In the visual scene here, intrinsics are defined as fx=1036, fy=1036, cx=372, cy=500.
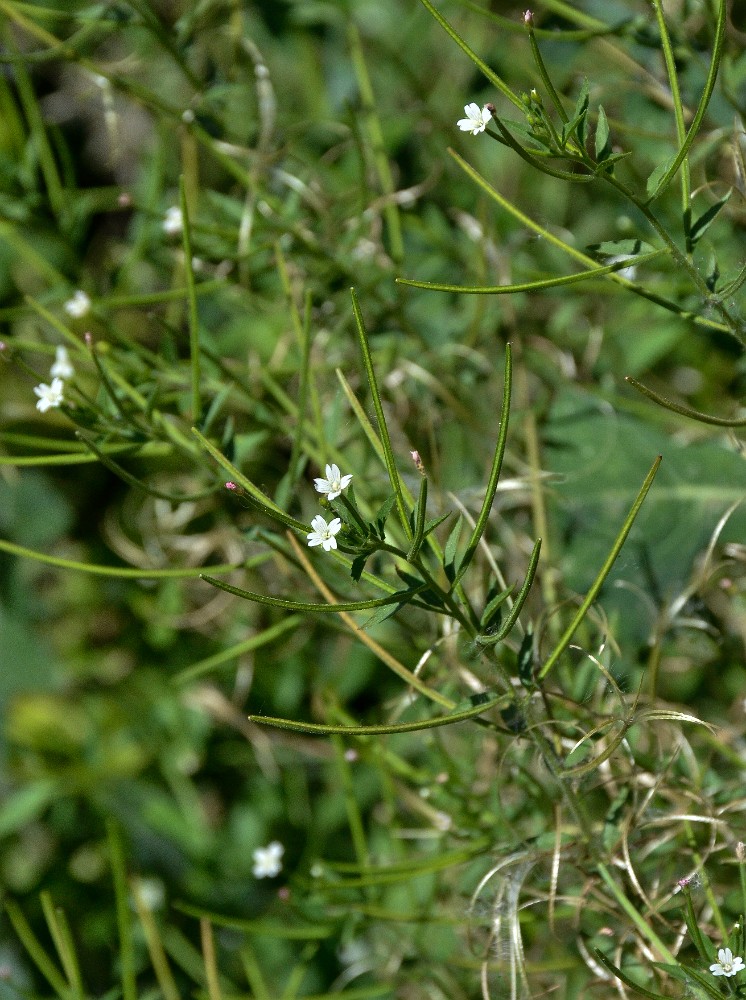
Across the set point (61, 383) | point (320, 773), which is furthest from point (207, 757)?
point (61, 383)

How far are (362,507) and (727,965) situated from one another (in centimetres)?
43

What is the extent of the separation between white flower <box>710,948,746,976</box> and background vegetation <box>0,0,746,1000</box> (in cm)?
1

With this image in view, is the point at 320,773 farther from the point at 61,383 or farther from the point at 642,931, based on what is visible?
the point at 61,383

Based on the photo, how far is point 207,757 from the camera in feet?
4.27

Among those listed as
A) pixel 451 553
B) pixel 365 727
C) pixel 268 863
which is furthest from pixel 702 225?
pixel 268 863

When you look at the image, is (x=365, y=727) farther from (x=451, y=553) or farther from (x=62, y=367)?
(x=62, y=367)

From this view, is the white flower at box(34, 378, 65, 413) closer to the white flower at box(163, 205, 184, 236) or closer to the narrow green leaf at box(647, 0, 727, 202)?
the white flower at box(163, 205, 184, 236)

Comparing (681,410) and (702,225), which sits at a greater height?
(702,225)

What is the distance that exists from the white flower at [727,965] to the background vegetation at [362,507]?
1 centimetres

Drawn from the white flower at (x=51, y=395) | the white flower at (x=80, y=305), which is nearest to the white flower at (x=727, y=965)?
the white flower at (x=51, y=395)

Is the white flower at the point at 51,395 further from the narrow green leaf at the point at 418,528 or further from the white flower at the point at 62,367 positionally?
the narrow green leaf at the point at 418,528

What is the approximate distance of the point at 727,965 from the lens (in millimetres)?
671

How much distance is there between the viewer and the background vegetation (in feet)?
2.76

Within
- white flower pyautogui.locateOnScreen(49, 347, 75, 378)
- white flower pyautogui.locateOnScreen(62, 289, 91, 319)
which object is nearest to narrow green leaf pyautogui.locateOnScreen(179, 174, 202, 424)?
white flower pyautogui.locateOnScreen(49, 347, 75, 378)
